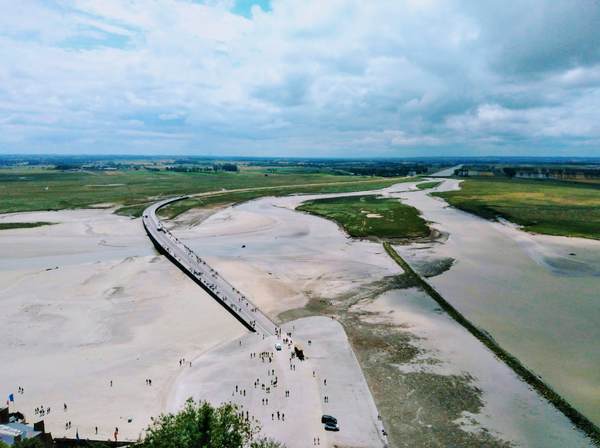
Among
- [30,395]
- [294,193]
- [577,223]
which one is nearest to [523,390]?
[30,395]

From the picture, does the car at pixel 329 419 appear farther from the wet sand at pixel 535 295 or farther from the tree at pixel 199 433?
the wet sand at pixel 535 295

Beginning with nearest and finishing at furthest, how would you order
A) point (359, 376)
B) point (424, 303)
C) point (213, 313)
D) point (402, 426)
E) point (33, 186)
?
point (402, 426)
point (359, 376)
point (213, 313)
point (424, 303)
point (33, 186)

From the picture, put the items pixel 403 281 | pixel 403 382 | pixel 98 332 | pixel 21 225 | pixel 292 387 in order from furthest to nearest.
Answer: pixel 21 225 → pixel 403 281 → pixel 98 332 → pixel 403 382 → pixel 292 387

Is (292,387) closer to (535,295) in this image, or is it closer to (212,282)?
(212,282)

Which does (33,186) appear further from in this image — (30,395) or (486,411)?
Result: (486,411)

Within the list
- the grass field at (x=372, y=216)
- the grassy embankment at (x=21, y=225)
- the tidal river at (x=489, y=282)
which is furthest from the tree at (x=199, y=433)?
the grassy embankment at (x=21, y=225)

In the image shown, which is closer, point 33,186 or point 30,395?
point 30,395

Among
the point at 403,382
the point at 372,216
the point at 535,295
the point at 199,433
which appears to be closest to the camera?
the point at 199,433

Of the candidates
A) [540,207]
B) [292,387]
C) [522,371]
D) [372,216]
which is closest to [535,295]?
[522,371]
